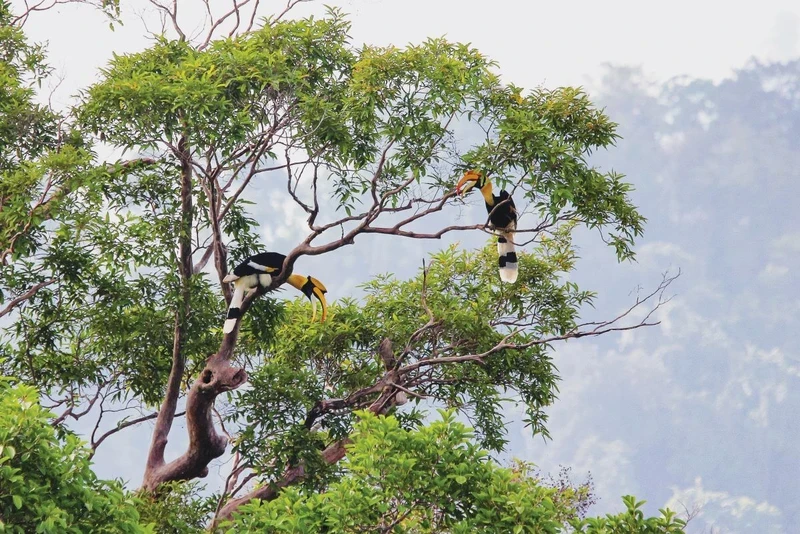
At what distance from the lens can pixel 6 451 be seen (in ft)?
17.5

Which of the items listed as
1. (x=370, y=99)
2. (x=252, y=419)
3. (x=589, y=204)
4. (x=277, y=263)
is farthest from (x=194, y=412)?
(x=589, y=204)

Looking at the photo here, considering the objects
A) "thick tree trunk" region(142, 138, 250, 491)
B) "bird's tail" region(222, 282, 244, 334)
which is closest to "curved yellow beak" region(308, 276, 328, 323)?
"bird's tail" region(222, 282, 244, 334)

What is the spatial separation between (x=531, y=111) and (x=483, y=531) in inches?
152

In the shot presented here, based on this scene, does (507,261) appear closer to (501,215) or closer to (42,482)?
(501,215)

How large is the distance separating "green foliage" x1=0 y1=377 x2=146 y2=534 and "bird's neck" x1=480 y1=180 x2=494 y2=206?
182 inches

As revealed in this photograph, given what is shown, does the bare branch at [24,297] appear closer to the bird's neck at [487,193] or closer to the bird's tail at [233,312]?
the bird's tail at [233,312]

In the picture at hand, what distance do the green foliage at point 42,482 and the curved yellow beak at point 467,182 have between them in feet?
13.5

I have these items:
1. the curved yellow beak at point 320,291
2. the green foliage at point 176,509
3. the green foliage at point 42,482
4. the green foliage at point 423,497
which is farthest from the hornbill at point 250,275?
the green foliage at point 42,482

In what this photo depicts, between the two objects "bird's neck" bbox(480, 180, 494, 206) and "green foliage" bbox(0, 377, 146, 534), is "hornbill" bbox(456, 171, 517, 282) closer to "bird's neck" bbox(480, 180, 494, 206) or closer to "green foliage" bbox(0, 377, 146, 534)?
"bird's neck" bbox(480, 180, 494, 206)

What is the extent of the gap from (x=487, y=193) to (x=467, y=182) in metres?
0.64

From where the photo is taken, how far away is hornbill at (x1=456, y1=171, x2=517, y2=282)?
873 cm

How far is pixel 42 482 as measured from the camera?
5.55 metres

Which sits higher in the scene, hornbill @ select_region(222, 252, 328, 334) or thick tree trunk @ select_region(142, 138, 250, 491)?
hornbill @ select_region(222, 252, 328, 334)

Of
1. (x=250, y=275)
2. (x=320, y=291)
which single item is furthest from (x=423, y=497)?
(x=320, y=291)
